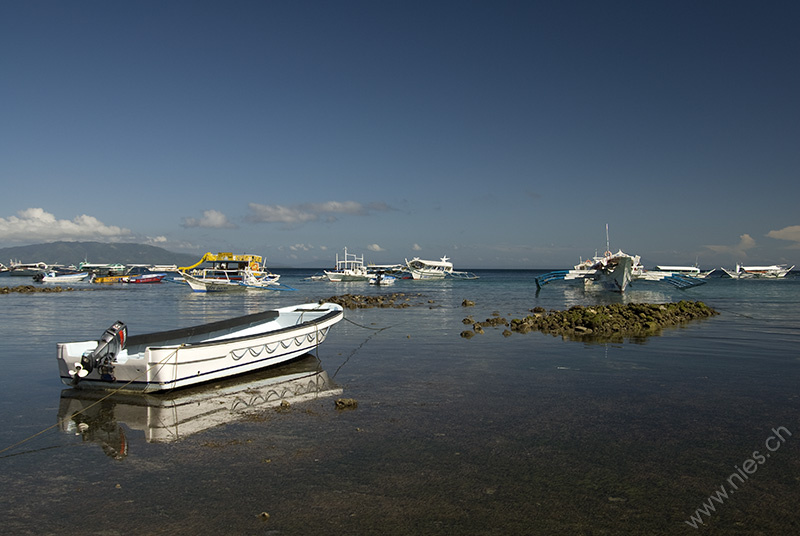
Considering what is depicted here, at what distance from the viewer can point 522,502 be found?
6.05m

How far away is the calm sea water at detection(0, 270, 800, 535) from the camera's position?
18.6ft

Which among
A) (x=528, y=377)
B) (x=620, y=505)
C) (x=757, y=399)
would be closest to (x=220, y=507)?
(x=620, y=505)

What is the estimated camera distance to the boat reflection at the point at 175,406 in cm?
870

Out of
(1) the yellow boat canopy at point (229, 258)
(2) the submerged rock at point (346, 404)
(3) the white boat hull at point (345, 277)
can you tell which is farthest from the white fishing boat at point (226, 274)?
(2) the submerged rock at point (346, 404)

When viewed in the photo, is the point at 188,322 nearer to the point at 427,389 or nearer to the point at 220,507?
the point at 427,389

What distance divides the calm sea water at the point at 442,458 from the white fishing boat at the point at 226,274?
4439cm

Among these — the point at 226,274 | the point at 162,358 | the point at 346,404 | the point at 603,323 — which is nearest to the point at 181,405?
the point at 162,358

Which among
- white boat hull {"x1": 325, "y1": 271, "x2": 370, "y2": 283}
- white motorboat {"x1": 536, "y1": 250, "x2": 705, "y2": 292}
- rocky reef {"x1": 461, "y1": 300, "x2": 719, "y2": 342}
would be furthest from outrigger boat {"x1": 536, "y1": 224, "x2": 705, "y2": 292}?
white boat hull {"x1": 325, "y1": 271, "x2": 370, "y2": 283}

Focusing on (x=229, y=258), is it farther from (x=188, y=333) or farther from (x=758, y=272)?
(x=758, y=272)

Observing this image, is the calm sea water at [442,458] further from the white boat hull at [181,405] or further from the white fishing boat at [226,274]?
the white fishing boat at [226,274]

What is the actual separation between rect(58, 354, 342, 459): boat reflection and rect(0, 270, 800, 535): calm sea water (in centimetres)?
12

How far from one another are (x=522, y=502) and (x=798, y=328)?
2456 cm

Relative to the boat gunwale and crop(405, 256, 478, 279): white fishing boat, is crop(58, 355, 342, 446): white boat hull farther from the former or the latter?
crop(405, 256, 478, 279): white fishing boat

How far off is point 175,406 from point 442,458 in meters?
5.85
